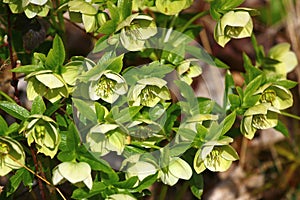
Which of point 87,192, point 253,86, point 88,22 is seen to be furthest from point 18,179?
point 253,86

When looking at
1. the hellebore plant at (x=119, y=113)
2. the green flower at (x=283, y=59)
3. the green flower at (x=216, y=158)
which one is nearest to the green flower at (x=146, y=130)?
the hellebore plant at (x=119, y=113)

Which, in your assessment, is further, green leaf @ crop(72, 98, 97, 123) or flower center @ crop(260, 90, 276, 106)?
flower center @ crop(260, 90, 276, 106)

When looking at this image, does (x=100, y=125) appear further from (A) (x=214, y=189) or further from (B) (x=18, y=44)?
(A) (x=214, y=189)

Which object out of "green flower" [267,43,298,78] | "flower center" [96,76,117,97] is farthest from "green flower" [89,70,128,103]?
"green flower" [267,43,298,78]

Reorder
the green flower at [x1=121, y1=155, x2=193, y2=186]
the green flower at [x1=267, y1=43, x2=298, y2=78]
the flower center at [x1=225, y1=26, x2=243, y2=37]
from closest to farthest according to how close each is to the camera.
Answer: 1. the green flower at [x1=121, y1=155, x2=193, y2=186]
2. the flower center at [x1=225, y1=26, x2=243, y2=37]
3. the green flower at [x1=267, y1=43, x2=298, y2=78]

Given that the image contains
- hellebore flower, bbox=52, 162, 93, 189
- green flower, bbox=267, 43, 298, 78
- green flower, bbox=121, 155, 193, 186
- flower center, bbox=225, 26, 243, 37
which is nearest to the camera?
hellebore flower, bbox=52, 162, 93, 189

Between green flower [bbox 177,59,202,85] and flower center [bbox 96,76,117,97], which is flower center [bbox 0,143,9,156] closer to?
flower center [bbox 96,76,117,97]
